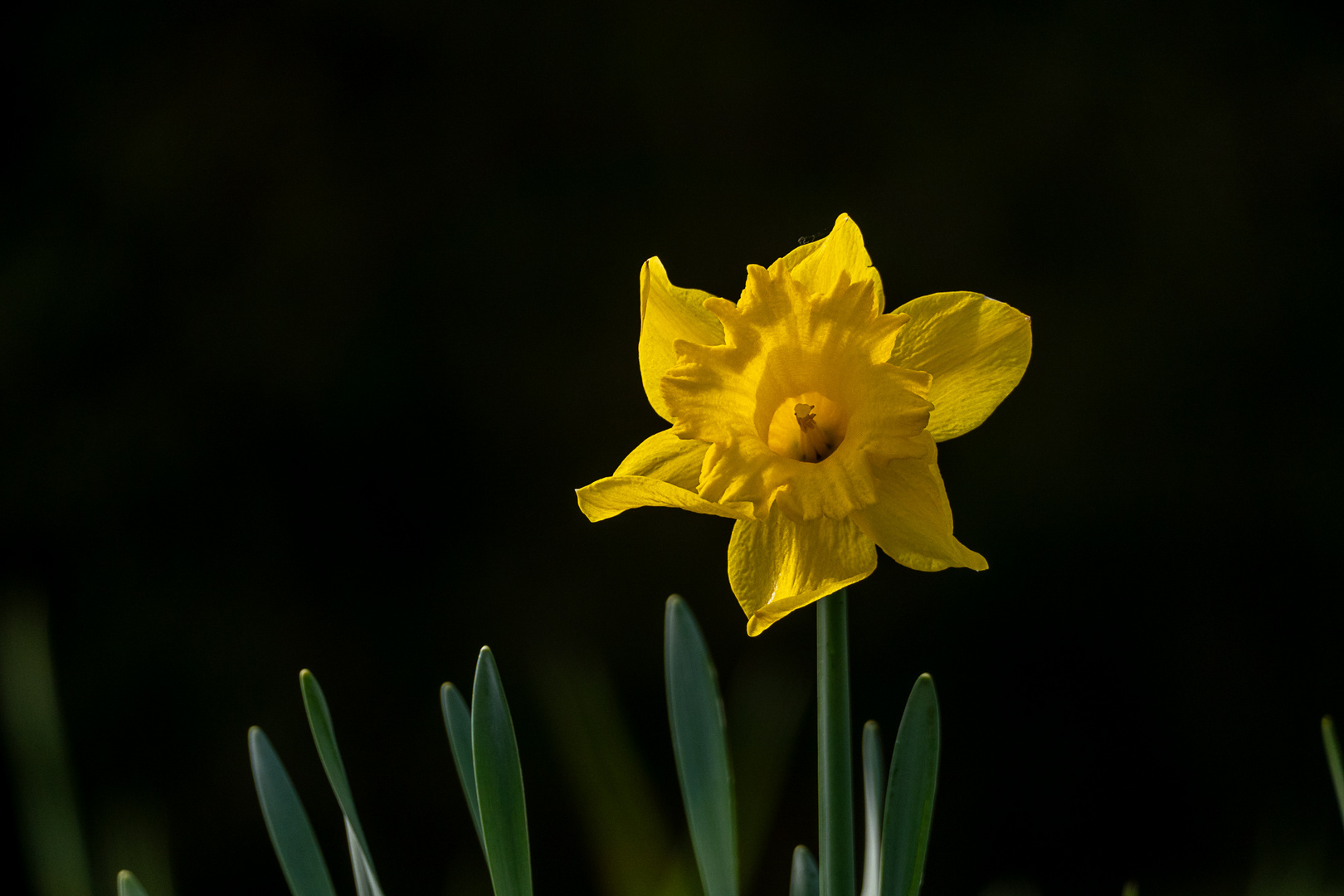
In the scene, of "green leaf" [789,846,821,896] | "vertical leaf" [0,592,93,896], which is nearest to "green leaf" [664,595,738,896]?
"green leaf" [789,846,821,896]

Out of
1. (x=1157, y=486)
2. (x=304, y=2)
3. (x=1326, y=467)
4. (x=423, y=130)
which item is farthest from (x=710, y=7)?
(x=1326, y=467)

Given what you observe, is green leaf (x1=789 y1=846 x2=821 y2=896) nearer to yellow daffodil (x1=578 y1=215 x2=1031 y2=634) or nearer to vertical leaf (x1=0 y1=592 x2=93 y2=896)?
yellow daffodil (x1=578 y1=215 x2=1031 y2=634)

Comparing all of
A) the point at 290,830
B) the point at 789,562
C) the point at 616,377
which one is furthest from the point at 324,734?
the point at 616,377

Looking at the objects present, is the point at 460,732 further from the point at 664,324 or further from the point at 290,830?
the point at 664,324

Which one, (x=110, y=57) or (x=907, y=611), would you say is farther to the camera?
(x=907, y=611)

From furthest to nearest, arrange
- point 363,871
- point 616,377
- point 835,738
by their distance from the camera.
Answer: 1. point 616,377
2. point 363,871
3. point 835,738

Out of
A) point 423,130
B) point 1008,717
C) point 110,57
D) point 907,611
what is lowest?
point 1008,717

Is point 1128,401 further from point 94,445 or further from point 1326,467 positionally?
point 94,445

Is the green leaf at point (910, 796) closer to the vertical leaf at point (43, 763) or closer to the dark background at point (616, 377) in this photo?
the vertical leaf at point (43, 763)
